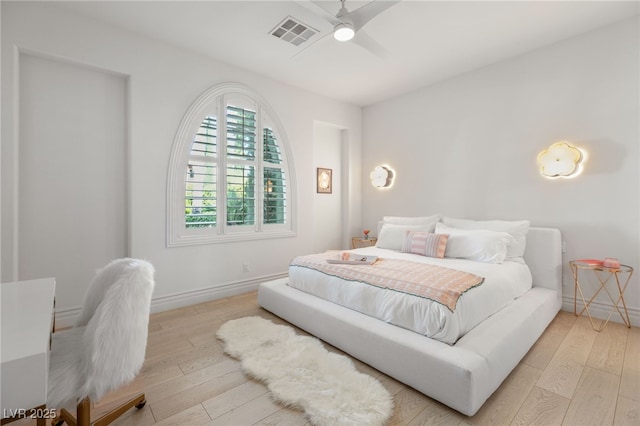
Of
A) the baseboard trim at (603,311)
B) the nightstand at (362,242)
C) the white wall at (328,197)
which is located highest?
the white wall at (328,197)

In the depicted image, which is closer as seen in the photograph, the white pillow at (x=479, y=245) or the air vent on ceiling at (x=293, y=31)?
the air vent on ceiling at (x=293, y=31)

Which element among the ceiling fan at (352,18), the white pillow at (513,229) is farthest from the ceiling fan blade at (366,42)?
the white pillow at (513,229)

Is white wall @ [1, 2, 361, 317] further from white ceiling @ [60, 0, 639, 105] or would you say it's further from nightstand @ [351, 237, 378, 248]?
nightstand @ [351, 237, 378, 248]

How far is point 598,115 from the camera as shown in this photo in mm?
2844

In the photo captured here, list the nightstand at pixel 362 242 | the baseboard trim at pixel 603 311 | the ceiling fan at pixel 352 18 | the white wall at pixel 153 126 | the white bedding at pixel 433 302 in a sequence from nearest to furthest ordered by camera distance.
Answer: the white bedding at pixel 433 302 < the ceiling fan at pixel 352 18 < the white wall at pixel 153 126 < the baseboard trim at pixel 603 311 < the nightstand at pixel 362 242

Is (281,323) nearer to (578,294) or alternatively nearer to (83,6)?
(578,294)

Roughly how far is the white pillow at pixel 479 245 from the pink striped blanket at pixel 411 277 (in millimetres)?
770

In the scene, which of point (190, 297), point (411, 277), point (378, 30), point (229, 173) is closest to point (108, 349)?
point (411, 277)

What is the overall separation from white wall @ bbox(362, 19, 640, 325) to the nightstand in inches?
26.4

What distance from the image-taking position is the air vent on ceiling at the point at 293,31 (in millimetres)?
2674

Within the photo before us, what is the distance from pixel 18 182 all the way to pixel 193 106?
1691 mm

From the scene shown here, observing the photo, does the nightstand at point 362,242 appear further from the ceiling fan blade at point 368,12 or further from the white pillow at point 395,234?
the ceiling fan blade at point 368,12

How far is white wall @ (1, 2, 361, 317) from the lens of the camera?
7.70 feet

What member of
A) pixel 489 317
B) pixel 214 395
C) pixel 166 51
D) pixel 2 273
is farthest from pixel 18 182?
pixel 489 317
